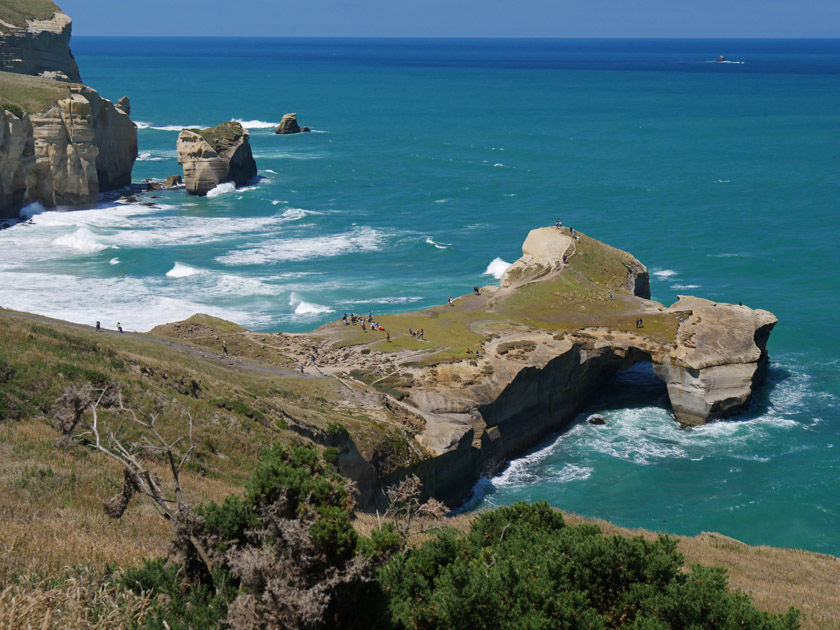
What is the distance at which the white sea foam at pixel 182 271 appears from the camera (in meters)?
70.1

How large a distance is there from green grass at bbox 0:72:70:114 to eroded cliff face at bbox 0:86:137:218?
2.55ft

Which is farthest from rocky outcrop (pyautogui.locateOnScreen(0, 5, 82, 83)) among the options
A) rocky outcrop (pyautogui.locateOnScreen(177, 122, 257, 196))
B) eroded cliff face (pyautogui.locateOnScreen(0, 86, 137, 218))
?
rocky outcrop (pyautogui.locateOnScreen(177, 122, 257, 196))

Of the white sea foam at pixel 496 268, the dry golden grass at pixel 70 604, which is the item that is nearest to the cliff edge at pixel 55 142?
the white sea foam at pixel 496 268

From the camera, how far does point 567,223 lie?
88.5m

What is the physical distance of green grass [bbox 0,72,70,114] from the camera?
8212 centimetres

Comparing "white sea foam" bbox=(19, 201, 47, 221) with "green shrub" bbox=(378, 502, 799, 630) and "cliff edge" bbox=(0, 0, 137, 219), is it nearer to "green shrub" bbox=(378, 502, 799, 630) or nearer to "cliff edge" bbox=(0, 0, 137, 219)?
"cliff edge" bbox=(0, 0, 137, 219)

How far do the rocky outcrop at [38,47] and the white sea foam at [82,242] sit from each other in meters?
38.5

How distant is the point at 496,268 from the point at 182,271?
26136 mm

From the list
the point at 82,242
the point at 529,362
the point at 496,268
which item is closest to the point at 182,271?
the point at 82,242

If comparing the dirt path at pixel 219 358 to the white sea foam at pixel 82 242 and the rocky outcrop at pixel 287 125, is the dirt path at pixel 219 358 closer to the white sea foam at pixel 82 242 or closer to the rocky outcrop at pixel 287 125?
the white sea foam at pixel 82 242

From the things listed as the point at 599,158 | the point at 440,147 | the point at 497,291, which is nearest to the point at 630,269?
the point at 497,291

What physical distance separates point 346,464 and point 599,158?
325 ft
